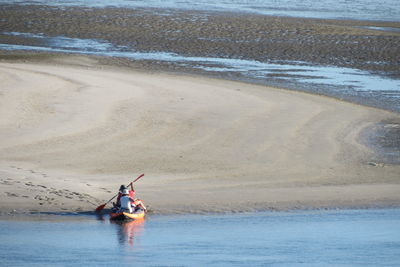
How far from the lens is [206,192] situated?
16.6 m

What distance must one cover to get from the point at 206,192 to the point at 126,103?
862 centimetres

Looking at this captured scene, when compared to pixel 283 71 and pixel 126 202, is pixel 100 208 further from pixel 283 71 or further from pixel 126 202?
pixel 283 71

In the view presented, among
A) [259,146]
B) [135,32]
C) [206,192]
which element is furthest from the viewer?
[135,32]

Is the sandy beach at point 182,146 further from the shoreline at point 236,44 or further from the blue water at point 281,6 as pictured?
the blue water at point 281,6

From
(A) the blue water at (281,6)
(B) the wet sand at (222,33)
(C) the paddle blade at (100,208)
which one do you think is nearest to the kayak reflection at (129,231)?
(C) the paddle blade at (100,208)

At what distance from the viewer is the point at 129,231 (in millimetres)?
14484

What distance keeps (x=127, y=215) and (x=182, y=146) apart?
5.67 meters

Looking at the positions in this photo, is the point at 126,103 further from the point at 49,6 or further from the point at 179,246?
the point at 49,6

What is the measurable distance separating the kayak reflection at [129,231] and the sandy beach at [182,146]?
77 centimetres

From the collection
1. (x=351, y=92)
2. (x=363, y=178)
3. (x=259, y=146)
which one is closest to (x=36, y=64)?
(x=351, y=92)

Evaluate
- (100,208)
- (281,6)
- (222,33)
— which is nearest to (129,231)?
(100,208)

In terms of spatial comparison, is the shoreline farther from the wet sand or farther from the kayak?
the kayak

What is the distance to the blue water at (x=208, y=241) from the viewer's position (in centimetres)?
1336

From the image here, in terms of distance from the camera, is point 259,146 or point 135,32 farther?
point 135,32
